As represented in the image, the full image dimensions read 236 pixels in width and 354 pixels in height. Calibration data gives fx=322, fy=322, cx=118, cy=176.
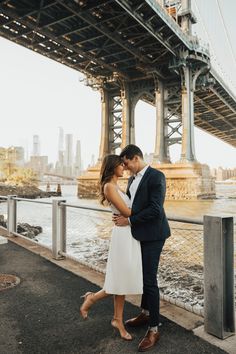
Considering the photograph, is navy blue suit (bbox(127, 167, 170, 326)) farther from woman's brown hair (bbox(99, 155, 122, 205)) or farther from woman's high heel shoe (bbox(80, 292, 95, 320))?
woman's high heel shoe (bbox(80, 292, 95, 320))

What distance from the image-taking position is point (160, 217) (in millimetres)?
2953

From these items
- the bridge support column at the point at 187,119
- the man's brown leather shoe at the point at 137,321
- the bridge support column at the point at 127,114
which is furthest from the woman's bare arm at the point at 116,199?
the bridge support column at the point at 127,114

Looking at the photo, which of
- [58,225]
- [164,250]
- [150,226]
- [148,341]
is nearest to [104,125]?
[164,250]

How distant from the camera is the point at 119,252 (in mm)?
2904

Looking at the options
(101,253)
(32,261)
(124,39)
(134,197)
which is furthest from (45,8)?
(134,197)

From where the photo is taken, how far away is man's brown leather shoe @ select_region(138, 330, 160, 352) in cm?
274

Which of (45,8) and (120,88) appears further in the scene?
(120,88)

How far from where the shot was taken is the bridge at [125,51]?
80.3 feet

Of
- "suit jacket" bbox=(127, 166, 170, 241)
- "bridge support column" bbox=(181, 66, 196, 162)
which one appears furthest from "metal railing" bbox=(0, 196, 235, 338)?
"bridge support column" bbox=(181, 66, 196, 162)

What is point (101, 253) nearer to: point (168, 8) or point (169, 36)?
point (169, 36)

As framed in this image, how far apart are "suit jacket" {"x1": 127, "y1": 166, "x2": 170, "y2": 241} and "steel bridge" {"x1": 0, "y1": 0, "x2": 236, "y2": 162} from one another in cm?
2276

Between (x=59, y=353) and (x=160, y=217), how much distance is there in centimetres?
143

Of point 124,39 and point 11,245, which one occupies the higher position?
point 124,39

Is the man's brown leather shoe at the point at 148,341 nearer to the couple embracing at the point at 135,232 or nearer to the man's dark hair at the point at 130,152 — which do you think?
the couple embracing at the point at 135,232
